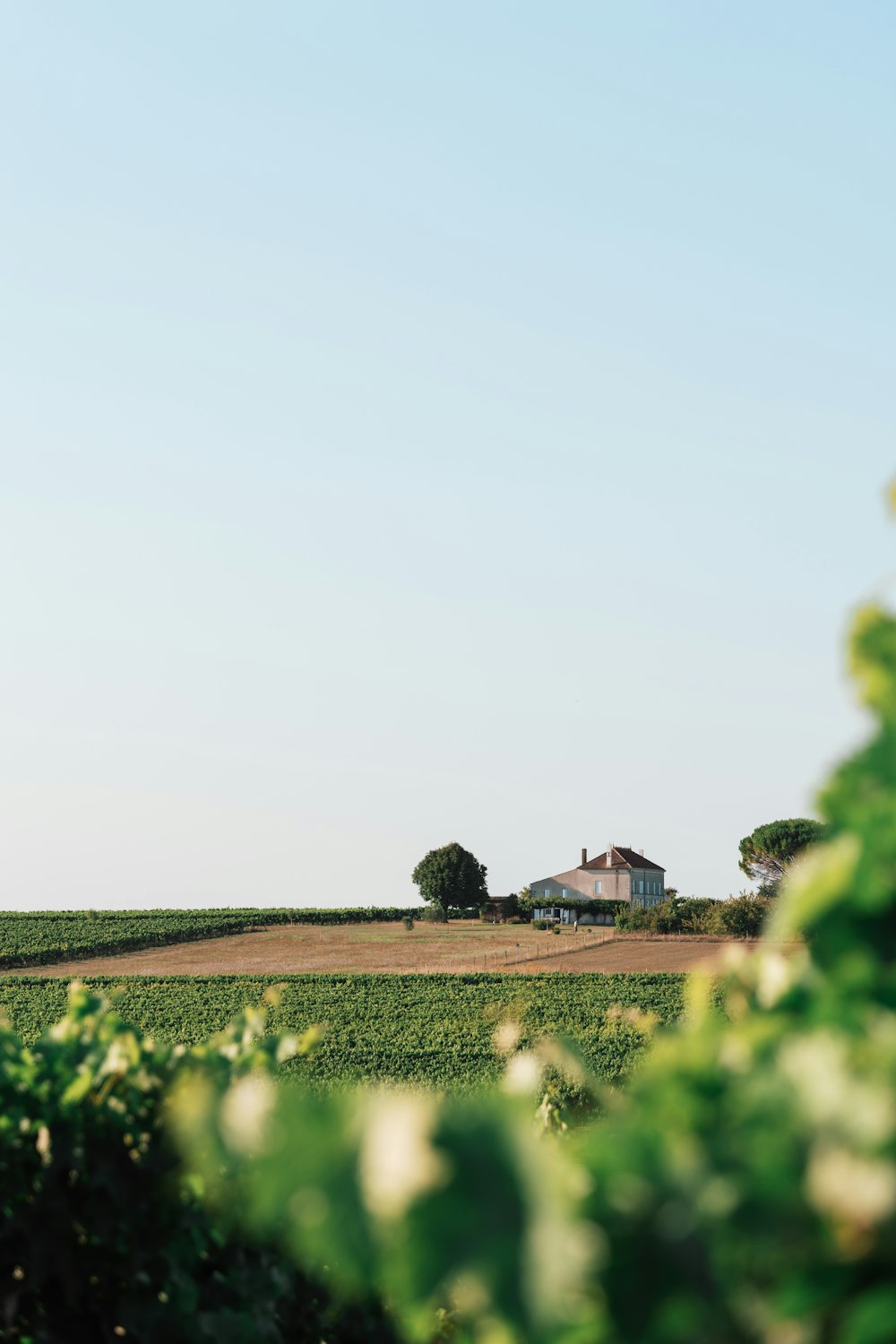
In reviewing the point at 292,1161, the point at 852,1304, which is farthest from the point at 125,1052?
the point at 852,1304

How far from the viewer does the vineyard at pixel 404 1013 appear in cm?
3472

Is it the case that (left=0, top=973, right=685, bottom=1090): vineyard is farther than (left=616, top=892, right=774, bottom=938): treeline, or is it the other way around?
(left=616, top=892, right=774, bottom=938): treeline

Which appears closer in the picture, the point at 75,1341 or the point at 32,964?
the point at 75,1341

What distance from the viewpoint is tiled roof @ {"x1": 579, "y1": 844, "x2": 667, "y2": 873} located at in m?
120

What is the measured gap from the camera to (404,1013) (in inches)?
1806

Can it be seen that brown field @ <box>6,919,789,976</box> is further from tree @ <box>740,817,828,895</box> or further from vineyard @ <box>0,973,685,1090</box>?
tree @ <box>740,817,828,895</box>

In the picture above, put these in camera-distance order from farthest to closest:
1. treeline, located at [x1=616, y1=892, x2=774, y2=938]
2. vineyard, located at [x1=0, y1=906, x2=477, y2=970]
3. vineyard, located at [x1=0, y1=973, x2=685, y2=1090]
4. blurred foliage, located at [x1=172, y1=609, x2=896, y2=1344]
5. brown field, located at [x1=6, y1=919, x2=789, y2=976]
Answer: treeline, located at [x1=616, y1=892, x2=774, y2=938], vineyard, located at [x1=0, y1=906, x2=477, y2=970], brown field, located at [x1=6, y1=919, x2=789, y2=976], vineyard, located at [x1=0, y1=973, x2=685, y2=1090], blurred foliage, located at [x1=172, y1=609, x2=896, y2=1344]

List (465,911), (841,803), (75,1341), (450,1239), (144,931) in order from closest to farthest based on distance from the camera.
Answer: (450,1239) < (841,803) < (75,1341) < (144,931) < (465,911)

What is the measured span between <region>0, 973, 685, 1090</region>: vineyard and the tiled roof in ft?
209

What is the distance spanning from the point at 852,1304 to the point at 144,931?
86435 millimetres

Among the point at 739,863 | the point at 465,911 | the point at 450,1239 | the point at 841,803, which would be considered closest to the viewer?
the point at 450,1239

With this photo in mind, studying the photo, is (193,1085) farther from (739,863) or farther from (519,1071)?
(739,863)

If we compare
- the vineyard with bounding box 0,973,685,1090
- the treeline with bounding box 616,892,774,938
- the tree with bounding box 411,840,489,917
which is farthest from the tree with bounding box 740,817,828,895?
the vineyard with bounding box 0,973,685,1090

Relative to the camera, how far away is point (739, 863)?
4188 inches
